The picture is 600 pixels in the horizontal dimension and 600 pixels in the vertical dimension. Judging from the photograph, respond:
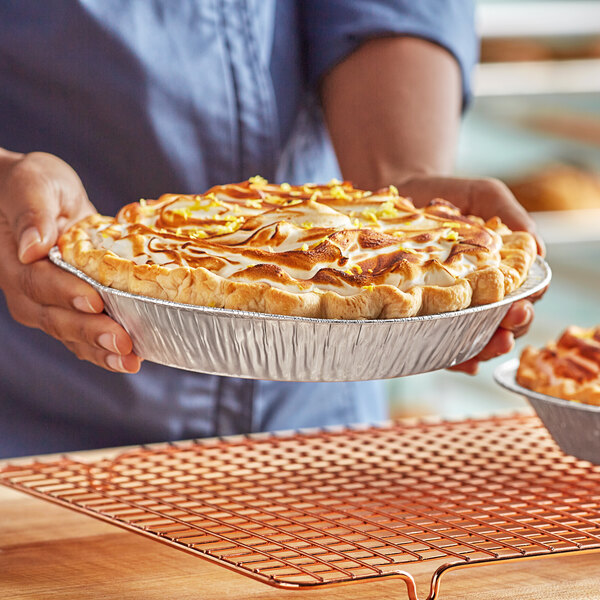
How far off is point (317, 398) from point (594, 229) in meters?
1.57

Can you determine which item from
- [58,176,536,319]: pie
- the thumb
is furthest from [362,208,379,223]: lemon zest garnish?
the thumb

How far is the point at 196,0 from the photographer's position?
4.36 feet

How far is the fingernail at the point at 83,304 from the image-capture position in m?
0.89

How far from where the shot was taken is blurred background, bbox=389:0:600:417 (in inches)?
107

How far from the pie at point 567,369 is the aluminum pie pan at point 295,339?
180mm

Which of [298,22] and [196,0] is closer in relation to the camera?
[196,0]

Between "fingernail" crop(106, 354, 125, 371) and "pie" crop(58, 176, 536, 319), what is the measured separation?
0.08 metres

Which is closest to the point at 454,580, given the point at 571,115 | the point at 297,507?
the point at 297,507

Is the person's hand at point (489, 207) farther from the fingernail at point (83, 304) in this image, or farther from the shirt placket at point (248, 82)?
the fingernail at point (83, 304)

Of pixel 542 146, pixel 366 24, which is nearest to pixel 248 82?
pixel 366 24

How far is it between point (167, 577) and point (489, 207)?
59cm

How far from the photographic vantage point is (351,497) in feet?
3.19

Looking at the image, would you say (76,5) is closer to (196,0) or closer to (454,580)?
(196,0)

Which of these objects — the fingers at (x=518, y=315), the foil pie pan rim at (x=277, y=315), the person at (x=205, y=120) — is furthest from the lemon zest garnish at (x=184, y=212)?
the fingers at (x=518, y=315)
